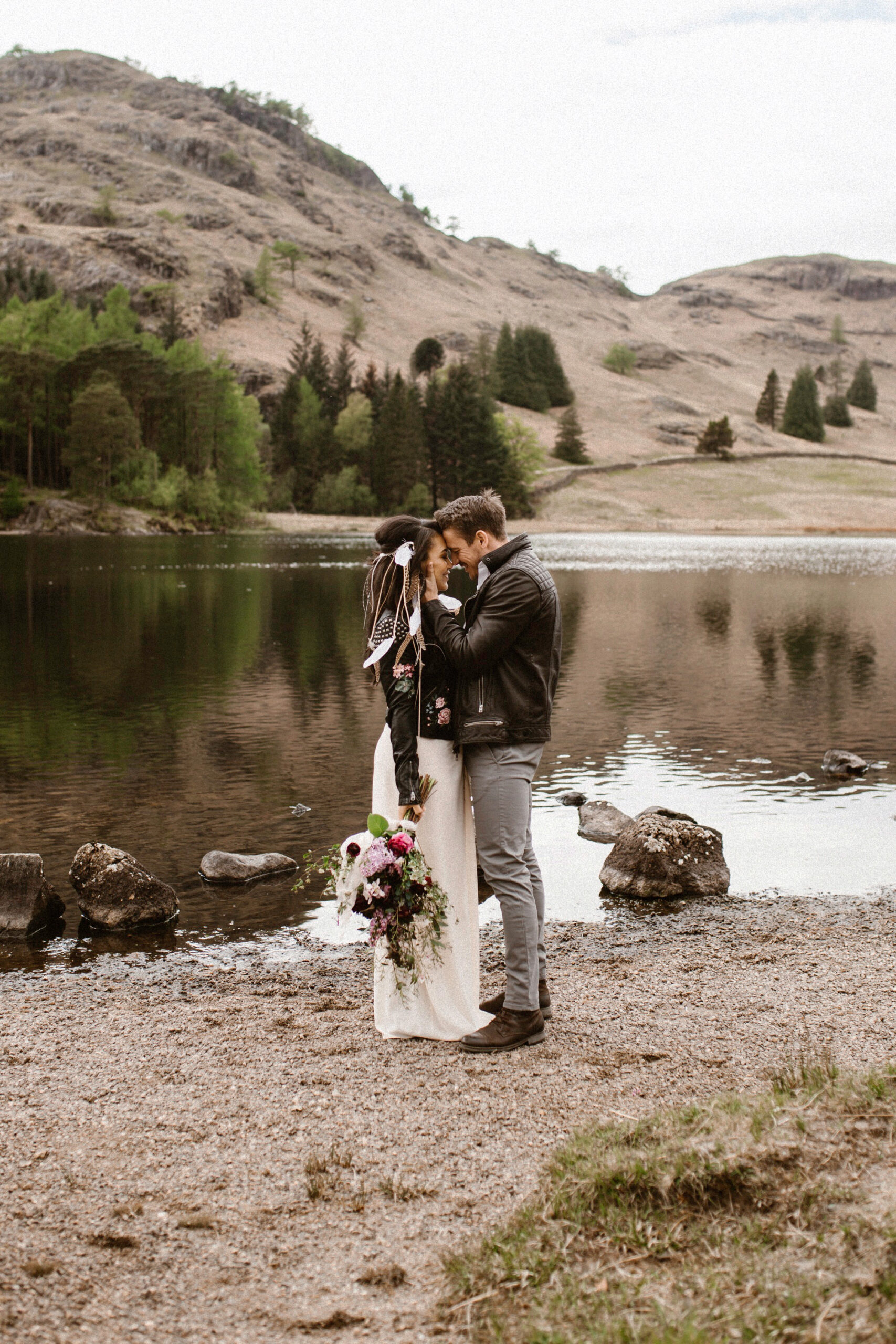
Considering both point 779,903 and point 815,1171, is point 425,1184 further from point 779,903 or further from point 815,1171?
point 779,903

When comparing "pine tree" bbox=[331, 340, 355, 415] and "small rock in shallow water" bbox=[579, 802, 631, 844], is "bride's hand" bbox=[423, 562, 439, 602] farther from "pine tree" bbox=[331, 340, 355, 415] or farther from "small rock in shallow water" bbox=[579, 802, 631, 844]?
"pine tree" bbox=[331, 340, 355, 415]

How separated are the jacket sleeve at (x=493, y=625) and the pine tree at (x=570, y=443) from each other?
144429 mm

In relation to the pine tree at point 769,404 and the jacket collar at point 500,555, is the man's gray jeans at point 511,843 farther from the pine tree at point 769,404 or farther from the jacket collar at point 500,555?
the pine tree at point 769,404

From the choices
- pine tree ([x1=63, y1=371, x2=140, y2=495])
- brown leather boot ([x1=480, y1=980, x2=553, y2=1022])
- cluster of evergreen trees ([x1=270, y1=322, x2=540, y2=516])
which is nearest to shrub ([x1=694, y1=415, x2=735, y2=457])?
cluster of evergreen trees ([x1=270, y1=322, x2=540, y2=516])

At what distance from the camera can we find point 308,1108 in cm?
541

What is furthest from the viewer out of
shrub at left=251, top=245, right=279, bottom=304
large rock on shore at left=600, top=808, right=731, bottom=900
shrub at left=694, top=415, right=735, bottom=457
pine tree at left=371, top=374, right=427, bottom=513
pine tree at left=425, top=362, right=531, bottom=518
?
shrub at left=251, top=245, right=279, bottom=304

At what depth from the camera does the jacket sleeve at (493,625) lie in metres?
5.88

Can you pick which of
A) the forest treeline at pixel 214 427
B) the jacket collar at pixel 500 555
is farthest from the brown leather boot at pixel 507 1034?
the forest treeline at pixel 214 427

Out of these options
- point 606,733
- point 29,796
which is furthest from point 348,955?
point 606,733

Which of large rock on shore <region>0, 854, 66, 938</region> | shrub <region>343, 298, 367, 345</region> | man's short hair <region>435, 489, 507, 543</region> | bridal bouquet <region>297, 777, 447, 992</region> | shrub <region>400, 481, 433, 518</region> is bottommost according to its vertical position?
large rock on shore <region>0, 854, 66, 938</region>

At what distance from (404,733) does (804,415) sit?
638 feet

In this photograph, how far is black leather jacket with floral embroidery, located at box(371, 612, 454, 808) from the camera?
19.6 ft

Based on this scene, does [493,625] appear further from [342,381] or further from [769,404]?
[769,404]

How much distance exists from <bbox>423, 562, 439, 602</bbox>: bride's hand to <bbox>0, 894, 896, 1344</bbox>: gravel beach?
261 centimetres
